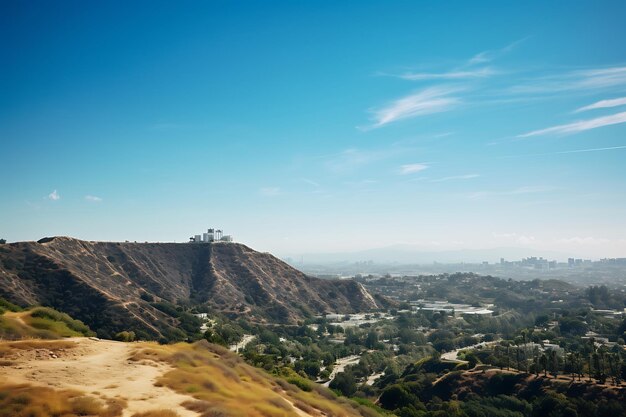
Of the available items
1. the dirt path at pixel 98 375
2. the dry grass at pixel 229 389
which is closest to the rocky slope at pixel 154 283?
the dry grass at pixel 229 389

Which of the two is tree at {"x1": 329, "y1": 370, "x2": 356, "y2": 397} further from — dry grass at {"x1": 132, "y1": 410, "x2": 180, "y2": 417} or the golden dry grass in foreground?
dry grass at {"x1": 132, "y1": 410, "x2": 180, "y2": 417}

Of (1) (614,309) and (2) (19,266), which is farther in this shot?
(1) (614,309)

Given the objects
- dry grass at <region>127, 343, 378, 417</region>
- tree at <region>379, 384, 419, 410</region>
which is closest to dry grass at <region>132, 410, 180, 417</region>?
dry grass at <region>127, 343, 378, 417</region>

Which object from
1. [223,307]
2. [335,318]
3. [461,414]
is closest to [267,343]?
[223,307]

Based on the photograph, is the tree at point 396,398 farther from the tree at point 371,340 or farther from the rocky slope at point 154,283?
the tree at point 371,340

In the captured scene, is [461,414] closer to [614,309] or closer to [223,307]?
[223,307]

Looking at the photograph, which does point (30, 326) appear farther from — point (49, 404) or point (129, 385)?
point (49, 404)
